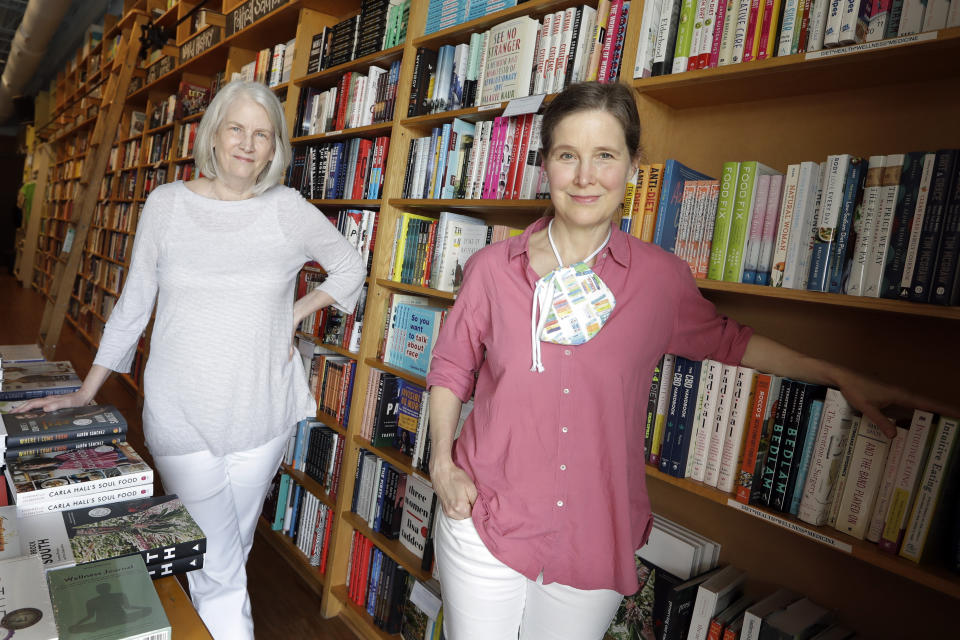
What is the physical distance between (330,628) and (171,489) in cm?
101

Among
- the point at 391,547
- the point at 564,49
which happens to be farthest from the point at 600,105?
the point at 391,547

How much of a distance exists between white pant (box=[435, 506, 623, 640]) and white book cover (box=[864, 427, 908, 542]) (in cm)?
47

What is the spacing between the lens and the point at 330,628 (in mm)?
2320

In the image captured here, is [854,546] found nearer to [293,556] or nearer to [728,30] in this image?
[728,30]

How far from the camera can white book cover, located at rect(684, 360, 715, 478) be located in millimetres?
1297

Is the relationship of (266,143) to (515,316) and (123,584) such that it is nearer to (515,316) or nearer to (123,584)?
(515,316)

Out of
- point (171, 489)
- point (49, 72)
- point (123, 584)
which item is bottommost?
point (171, 489)

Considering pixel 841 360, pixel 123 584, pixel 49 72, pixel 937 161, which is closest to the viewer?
pixel 123 584

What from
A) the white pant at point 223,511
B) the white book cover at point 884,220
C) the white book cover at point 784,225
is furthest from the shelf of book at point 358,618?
the white book cover at point 884,220

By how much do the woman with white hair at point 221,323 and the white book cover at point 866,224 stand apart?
138 centimetres

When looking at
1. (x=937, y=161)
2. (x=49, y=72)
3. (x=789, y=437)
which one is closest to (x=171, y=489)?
(x=789, y=437)

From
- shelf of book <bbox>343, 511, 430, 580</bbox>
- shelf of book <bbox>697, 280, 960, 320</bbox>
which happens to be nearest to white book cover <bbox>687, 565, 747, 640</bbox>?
shelf of book <bbox>697, 280, 960, 320</bbox>

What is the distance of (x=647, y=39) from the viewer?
143 centimetres

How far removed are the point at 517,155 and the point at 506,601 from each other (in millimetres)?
1227
